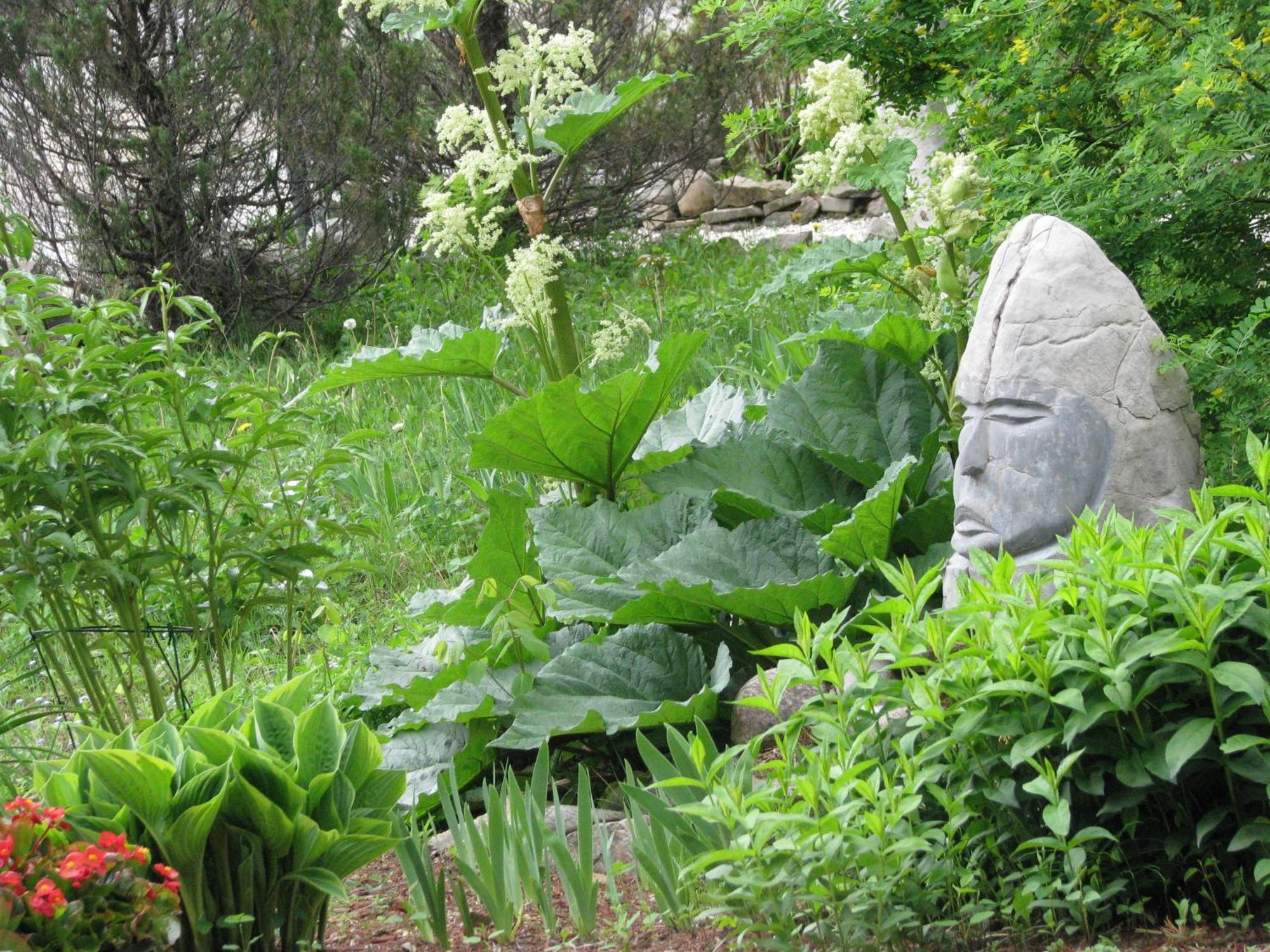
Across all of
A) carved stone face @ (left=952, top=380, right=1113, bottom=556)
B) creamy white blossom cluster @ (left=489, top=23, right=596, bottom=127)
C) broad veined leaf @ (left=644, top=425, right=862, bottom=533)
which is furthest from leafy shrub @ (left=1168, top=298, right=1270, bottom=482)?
creamy white blossom cluster @ (left=489, top=23, right=596, bottom=127)

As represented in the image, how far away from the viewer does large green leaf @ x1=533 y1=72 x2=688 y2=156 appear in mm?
3312

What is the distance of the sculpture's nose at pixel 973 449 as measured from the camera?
266cm

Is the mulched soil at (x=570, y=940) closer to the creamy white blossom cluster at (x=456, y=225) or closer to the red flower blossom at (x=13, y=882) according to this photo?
the red flower blossom at (x=13, y=882)

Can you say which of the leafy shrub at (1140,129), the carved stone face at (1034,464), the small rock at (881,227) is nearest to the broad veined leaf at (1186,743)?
the carved stone face at (1034,464)

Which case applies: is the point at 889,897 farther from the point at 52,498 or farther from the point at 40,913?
the point at 52,498

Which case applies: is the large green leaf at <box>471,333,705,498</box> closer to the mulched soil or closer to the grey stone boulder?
the grey stone boulder

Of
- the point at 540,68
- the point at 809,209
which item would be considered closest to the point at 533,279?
the point at 540,68

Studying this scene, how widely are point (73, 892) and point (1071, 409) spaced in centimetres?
193

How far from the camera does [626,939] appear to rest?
209 centimetres

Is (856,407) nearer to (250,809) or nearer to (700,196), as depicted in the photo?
(250,809)

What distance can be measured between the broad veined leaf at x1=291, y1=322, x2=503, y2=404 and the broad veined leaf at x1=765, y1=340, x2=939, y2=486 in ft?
2.53

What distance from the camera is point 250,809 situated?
80.4 inches

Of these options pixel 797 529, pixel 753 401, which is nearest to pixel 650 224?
pixel 753 401

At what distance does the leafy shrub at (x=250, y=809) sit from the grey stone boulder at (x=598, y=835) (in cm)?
41
